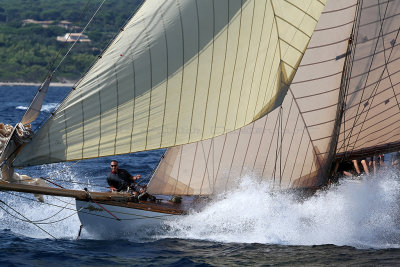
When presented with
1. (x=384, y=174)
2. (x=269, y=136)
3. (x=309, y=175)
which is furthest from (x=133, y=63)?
(x=384, y=174)

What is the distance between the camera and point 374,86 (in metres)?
18.1

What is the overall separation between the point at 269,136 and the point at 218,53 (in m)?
3.75

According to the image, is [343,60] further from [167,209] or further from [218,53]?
[167,209]

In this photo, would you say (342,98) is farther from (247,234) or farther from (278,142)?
(247,234)

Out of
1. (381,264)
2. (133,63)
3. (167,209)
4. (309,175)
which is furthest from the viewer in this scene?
(309,175)

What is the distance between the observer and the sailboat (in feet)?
46.0

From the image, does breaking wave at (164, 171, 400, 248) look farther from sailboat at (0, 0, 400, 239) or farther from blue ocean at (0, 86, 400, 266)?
sailboat at (0, 0, 400, 239)

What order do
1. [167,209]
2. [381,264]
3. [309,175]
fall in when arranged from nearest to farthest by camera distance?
1. [381,264]
2. [167,209]
3. [309,175]

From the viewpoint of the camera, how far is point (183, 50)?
14328 mm

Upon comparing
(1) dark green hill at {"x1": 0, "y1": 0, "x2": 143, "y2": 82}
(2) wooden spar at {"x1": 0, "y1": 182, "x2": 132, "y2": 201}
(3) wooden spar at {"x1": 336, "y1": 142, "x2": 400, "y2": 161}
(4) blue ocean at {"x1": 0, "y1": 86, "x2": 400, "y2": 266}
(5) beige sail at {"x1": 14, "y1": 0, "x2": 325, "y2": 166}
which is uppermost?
(1) dark green hill at {"x1": 0, "y1": 0, "x2": 143, "y2": 82}

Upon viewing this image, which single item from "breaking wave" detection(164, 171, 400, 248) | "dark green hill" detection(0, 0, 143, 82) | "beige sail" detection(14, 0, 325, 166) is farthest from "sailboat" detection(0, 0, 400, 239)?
"dark green hill" detection(0, 0, 143, 82)

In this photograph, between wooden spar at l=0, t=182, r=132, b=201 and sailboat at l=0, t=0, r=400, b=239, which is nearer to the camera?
sailboat at l=0, t=0, r=400, b=239

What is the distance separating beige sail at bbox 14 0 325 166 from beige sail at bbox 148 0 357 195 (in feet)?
6.02

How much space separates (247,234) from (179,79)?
170 inches
